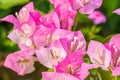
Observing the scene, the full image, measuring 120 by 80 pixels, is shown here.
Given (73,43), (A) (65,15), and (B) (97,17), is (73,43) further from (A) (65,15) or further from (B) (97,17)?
(B) (97,17)

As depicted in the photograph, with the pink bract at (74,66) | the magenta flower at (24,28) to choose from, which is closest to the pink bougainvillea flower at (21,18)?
the magenta flower at (24,28)

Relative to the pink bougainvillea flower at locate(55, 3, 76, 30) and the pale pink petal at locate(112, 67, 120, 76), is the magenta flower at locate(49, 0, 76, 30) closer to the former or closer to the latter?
the pink bougainvillea flower at locate(55, 3, 76, 30)

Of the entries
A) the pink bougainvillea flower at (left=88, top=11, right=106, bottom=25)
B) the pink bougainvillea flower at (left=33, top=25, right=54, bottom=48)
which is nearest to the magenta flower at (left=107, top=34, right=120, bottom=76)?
the pink bougainvillea flower at (left=33, top=25, right=54, bottom=48)

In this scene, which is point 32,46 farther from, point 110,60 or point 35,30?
point 110,60

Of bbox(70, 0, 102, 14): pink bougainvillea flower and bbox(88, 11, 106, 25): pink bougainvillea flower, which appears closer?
bbox(70, 0, 102, 14): pink bougainvillea flower

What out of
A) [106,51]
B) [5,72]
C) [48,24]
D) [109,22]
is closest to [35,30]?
[48,24]

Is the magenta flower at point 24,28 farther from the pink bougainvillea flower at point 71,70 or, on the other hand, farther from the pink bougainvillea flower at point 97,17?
the pink bougainvillea flower at point 97,17
